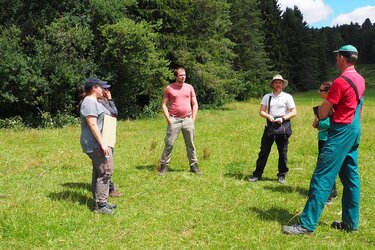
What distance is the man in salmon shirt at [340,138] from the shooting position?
5250 mm

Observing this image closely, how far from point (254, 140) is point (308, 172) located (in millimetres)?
4466

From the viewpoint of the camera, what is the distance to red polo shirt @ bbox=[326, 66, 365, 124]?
5219 millimetres

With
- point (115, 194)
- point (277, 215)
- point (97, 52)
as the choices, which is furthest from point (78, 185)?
point (97, 52)

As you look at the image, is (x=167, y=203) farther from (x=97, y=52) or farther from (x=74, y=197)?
(x=97, y=52)

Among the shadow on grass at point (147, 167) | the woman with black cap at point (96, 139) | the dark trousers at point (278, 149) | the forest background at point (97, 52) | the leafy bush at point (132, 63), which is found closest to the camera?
the woman with black cap at point (96, 139)

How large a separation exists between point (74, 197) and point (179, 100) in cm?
303

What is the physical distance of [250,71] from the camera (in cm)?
4653

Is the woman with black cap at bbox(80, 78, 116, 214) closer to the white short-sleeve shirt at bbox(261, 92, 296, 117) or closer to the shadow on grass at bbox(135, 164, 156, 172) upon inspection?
the shadow on grass at bbox(135, 164, 156, 172)

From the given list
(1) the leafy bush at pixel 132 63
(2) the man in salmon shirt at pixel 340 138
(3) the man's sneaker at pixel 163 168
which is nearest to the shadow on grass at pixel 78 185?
(3) the man's sneaker at pixel 163 168

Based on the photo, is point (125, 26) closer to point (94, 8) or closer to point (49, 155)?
point (94, 8)

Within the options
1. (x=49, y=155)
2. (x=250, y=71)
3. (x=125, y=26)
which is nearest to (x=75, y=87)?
(x=125, y=26)

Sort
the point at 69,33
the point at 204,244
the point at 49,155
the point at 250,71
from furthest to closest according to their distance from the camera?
the point at 250,71
the point at 69,33
the point at 49,155
the point at 204,244

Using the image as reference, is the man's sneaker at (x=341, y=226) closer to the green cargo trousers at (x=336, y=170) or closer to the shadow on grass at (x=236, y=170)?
the green cargo trousers at (x=336, y=170)

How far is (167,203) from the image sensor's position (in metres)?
6.89
